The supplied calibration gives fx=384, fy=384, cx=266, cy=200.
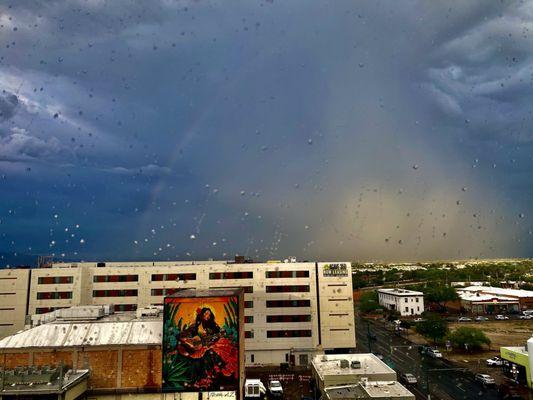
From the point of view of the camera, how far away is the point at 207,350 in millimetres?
28984

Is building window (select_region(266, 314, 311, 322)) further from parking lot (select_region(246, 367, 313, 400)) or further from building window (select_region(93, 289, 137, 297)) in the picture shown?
building window (select_region(93, 289, 137, 297))

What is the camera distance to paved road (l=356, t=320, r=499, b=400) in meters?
34.1

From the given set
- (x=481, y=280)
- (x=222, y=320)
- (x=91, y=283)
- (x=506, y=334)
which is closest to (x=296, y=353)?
(x=222, y=320)

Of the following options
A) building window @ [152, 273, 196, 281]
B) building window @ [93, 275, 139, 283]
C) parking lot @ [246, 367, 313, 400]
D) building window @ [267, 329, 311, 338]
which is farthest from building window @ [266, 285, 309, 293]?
building window @ [93, 275, 139, 283]

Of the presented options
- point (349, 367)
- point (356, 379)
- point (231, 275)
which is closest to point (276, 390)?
point (349, 367)

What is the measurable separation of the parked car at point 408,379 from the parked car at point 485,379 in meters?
6.07

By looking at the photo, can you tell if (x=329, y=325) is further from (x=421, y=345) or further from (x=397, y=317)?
(x=397, y=317)

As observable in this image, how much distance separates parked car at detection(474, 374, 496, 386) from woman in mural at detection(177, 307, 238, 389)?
975 inches

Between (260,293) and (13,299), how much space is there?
102 feet

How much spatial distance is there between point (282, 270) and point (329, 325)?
889cm

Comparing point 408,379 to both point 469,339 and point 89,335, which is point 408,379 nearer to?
point 469,339

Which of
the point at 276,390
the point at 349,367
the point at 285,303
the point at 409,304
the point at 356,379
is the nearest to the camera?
the point at 356,379

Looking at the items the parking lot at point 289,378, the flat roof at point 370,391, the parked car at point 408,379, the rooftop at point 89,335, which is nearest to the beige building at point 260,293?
the parking lot at point 289,378

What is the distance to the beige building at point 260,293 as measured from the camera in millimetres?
47312
